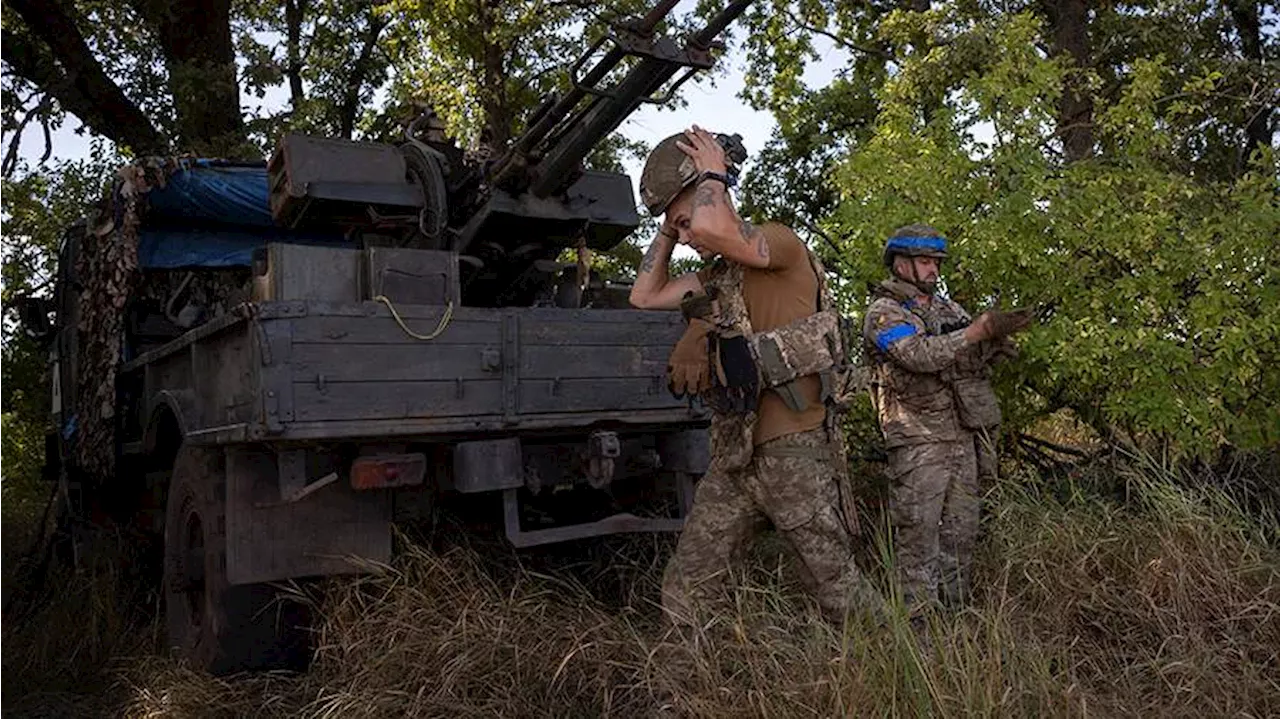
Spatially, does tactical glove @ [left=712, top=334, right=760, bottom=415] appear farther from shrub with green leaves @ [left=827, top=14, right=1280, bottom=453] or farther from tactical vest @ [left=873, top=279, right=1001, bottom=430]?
shrub with green leaves @ [left=827, top=14, right=1280, bottom=453]

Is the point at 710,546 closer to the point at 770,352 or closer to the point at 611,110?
the point at 770,352

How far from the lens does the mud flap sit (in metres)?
4.78

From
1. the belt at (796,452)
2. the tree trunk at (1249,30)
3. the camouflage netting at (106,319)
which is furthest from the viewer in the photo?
the tree trunk at (1249,30)

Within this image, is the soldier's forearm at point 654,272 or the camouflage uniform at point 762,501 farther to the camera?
the soldier's forearm at point 654,272

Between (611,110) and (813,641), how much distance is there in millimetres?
3038

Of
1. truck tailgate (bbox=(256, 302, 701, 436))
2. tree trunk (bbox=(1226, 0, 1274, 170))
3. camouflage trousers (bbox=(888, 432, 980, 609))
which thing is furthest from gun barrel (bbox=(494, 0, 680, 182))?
tree trunk (bbox=(1226, 0, 1274, 170))

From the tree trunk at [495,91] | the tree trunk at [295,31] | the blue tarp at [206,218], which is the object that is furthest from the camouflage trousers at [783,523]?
the tree trunk at [295,31]

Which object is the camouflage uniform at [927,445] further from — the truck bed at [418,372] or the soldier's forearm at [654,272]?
the soldier's forearm at [654,272]

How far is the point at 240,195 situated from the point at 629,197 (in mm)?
2546

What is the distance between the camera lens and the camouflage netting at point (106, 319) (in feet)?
22.6

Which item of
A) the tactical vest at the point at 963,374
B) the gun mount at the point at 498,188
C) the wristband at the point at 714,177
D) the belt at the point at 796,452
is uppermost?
the gun mount at the point at 498,188

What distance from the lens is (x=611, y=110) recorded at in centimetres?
574

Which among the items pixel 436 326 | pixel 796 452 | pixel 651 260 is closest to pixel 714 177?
pixel 651 260

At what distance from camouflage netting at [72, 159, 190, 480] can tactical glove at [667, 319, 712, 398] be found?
4.21 meters
